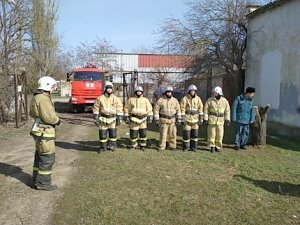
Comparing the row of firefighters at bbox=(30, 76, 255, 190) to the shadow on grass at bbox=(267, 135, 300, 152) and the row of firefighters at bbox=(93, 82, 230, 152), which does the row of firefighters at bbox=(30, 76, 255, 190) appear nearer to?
the row of firefighters at bbox=(93, 82, 230, 152)

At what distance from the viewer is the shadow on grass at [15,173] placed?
7406mm

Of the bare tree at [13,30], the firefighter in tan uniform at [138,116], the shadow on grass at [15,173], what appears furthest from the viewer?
the bare tree at [13,30]

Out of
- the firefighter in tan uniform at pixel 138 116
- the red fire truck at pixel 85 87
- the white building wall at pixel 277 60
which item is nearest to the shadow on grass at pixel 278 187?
the firefighter in tan uniform at pixel 138 116

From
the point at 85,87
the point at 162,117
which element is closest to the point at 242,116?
the point at 162,117

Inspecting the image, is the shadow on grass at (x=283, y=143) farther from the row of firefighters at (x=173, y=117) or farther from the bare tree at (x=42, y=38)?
the bare tree at (x=42, y=38)

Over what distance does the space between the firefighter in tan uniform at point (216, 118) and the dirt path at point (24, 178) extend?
12.0 feet

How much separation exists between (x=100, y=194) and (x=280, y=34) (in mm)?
11831

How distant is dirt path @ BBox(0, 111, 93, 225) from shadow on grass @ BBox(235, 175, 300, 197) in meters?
3.63

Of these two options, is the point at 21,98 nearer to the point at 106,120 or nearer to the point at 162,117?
the point at 106,120

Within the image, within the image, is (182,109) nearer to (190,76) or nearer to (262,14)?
(262,14)

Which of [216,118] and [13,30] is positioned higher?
[13,30]

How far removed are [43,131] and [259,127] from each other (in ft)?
23.2

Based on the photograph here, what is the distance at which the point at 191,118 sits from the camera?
35.4 ft

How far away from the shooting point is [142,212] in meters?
5.71
